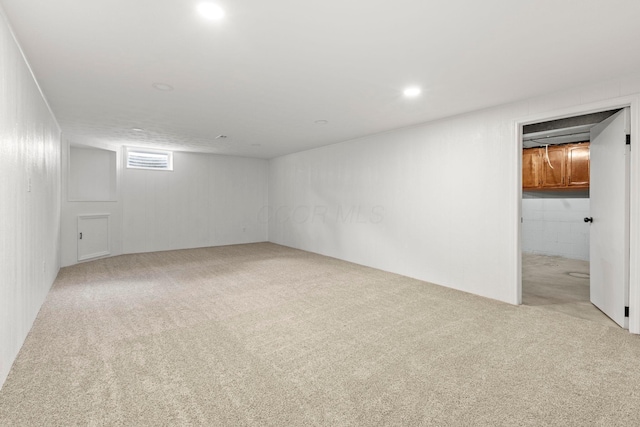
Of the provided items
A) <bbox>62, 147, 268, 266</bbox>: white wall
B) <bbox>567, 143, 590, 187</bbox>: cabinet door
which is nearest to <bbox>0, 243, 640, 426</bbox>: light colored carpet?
<bbox>62, 147, 268, 266</bbox>: white wall

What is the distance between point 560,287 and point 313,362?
12.8 ft

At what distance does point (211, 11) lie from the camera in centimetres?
188

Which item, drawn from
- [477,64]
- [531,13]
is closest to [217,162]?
[477,64]

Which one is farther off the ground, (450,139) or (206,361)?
(450,139)

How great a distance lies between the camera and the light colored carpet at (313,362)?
171cm

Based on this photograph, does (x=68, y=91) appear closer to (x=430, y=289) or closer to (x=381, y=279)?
(x=381, y=279)

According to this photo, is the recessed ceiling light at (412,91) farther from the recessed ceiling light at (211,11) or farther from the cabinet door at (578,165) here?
the cabinet door at (578,165)

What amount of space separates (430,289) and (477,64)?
9.00 ft

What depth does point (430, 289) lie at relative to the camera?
162 inches

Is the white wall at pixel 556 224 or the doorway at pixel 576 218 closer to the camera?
the doorway at pixel 576 218

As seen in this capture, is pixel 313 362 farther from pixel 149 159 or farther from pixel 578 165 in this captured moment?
pixel 149 159

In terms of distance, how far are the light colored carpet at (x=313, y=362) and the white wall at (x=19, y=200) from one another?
27 centimetres

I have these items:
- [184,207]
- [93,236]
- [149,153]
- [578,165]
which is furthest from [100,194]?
[578,165]

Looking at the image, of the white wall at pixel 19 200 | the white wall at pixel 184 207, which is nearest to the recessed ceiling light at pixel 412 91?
the white wall at pixel 19 200
